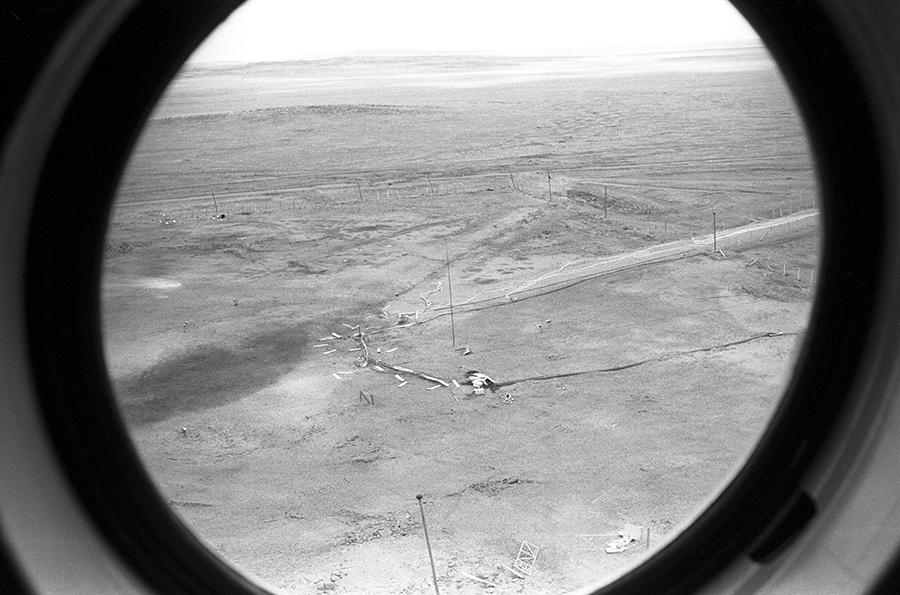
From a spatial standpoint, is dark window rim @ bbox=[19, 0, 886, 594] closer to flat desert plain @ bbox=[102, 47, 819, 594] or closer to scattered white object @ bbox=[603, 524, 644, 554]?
flat desert plain @ bbox=[102, 47, 819, 594]

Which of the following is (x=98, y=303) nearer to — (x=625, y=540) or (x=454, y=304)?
(x=625, y=540)

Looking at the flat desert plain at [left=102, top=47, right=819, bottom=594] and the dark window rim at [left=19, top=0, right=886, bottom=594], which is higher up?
the dark window rim at [left=19, top=0, right=886, bottom=594]

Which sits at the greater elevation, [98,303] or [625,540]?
[98,303]

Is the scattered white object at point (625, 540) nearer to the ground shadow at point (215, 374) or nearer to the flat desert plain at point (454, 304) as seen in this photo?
the flat desert plain at point (454, 304)

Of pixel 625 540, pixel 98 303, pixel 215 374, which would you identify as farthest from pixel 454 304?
pixel 98 303

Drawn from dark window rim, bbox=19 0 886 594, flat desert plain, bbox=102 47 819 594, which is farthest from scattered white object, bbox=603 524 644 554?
dark window rim, bbox=19 0 886 594

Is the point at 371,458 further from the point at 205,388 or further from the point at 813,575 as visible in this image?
the point at 813,575

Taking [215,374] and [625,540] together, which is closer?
[625,540]

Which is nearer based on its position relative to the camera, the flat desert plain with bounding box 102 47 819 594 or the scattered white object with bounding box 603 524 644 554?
the scattered white object with bounding box 603 524 644 554
